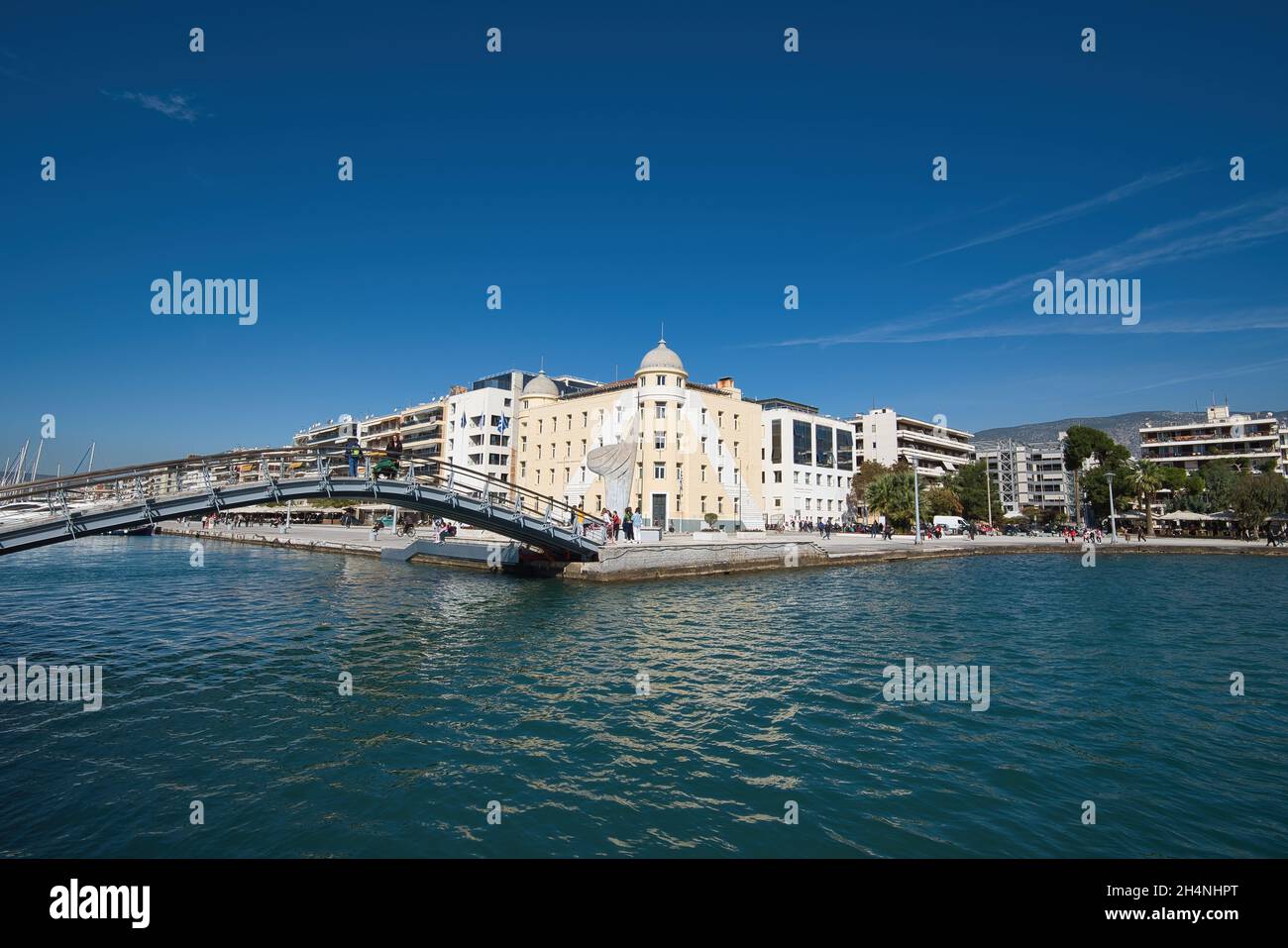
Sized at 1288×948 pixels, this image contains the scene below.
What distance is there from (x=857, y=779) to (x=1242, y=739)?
7408 millimetres

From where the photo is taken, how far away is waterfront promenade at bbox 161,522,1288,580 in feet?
120

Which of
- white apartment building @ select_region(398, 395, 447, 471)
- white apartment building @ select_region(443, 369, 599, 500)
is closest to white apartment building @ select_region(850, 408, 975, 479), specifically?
white apartment building @ select_region(443, 369, 599, 500)

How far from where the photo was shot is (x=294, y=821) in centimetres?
833

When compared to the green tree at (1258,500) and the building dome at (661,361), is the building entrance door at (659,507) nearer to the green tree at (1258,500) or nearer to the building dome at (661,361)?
the building dome at (661,361)

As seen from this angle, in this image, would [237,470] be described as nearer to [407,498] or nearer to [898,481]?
[407,498]

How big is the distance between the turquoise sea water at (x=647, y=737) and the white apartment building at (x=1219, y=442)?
10645 centimetres

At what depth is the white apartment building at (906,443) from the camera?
103 metres

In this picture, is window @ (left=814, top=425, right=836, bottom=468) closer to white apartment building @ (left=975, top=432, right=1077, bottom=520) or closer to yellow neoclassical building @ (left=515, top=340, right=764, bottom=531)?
yellow neoclassical building @ (left=515, top=340, right=764, bottom=531)

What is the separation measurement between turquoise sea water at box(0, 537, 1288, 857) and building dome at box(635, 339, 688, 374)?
135 ft

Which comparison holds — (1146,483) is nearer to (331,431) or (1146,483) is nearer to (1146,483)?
(1146,483)

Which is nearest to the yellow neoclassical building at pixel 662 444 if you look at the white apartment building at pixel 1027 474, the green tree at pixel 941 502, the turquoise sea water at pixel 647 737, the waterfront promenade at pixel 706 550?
the waterfront promenade at pixel 706 550

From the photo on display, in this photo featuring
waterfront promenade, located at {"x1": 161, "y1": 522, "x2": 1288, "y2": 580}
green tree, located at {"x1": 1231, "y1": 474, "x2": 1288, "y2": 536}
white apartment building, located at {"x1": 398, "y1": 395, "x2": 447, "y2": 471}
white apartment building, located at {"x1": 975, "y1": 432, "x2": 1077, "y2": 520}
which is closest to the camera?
waterfront promenade, located at {"x1": 161, "y1": 522, "x2": 1288, "y2": 580}

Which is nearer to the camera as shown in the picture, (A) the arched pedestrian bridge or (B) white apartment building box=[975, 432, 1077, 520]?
(A) the arched pedestrian bridge
